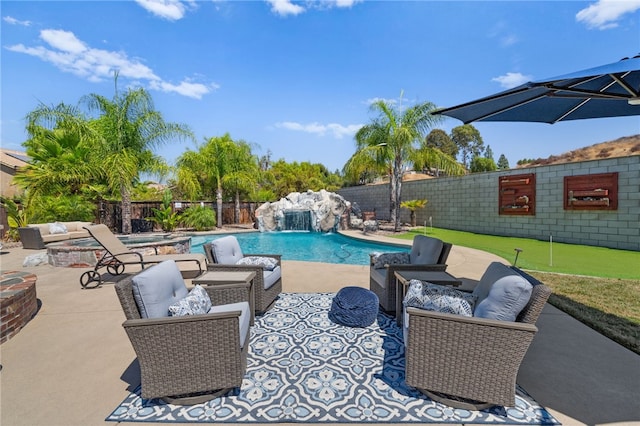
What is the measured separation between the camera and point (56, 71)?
949 cm

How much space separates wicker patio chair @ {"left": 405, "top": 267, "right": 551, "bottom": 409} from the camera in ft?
6.43

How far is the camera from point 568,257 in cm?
724

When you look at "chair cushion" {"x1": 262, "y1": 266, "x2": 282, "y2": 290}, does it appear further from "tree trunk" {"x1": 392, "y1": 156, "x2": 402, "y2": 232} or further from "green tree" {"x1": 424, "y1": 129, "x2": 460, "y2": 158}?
"green tree" {"x1": 424, "y1": 129, "x2": 460, "y2": 158}

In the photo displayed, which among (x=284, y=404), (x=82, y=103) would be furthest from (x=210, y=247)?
(x=82, y=103)

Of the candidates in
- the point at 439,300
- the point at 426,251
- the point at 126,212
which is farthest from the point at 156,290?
the point at 126,212

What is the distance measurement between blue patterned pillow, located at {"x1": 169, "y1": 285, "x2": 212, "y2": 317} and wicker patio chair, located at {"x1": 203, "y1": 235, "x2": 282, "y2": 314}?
0.85 meters

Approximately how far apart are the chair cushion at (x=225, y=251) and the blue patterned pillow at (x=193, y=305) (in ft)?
3.94

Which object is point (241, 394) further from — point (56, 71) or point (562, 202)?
point (56, 71)

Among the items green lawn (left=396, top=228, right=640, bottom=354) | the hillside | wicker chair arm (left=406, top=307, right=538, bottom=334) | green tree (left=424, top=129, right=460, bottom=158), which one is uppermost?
green tree (left=424, top=129, right=460, bottom=158)

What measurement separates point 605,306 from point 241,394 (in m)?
4.85

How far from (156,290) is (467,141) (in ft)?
185

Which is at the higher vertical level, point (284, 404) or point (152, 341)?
point (152, 341)

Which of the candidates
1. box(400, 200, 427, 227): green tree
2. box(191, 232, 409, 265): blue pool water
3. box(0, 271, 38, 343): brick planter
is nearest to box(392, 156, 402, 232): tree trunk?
box(400, 200, 427, 227): green tree

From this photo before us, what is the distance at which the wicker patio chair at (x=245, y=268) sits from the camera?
3.67 metres
